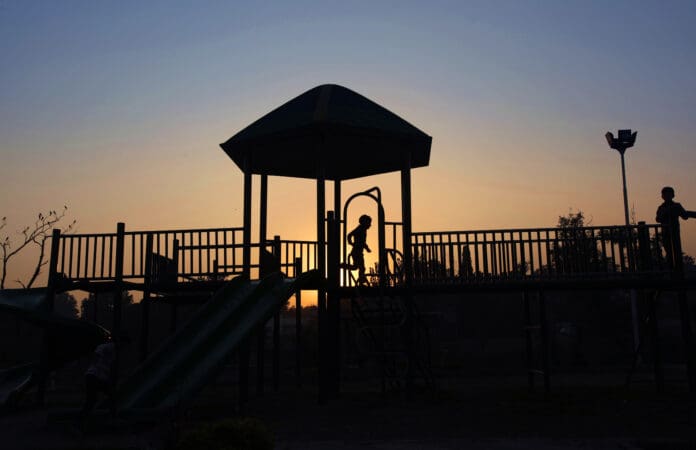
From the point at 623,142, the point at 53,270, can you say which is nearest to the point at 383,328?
the point at 53,270

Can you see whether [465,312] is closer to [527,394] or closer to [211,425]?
[527,394]

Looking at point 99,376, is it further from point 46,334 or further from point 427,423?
point 46,334

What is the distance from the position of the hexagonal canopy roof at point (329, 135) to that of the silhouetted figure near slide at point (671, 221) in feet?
19.6

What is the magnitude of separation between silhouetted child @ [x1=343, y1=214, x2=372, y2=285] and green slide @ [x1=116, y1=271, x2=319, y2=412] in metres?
1.88

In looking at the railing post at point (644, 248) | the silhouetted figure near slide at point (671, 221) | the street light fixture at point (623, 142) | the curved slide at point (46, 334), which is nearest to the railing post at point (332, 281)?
the curved slide at point (46, 334)

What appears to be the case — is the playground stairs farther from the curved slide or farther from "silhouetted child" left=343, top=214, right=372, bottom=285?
the curved slide

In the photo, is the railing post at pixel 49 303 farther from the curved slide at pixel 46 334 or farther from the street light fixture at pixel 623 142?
the street light fixture at pixel 623 142

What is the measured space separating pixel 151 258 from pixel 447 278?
712 centimetres

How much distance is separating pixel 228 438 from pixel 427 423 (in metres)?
6.02

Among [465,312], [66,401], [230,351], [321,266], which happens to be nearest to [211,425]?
[230,351]

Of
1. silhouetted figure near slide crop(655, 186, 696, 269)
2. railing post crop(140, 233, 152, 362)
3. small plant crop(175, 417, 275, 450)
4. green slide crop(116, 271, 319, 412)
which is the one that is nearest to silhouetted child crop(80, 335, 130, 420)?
green slide crop(116, 271, 319, 412)

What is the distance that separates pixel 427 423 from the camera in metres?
11.9

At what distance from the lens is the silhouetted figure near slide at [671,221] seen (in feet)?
51.0

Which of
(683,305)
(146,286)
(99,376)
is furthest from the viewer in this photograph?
(683,305)
